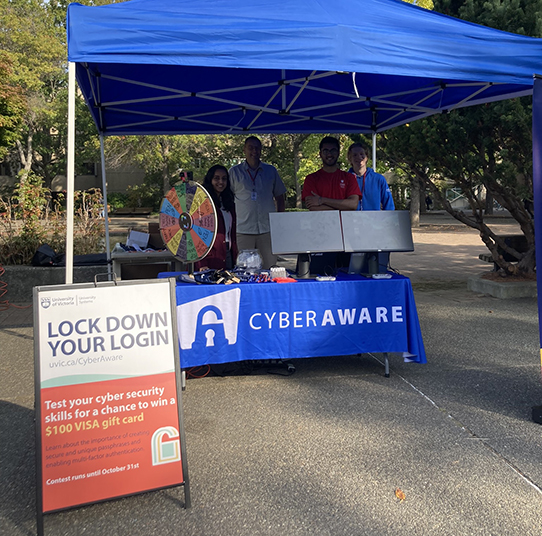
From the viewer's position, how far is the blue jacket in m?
5.80

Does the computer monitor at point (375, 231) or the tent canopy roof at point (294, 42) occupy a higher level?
the tent canopy roof at point (294, 42)

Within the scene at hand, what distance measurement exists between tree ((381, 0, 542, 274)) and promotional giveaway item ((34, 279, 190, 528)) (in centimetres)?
586

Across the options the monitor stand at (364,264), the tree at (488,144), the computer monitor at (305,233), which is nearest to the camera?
the computer monitor at (305,233)

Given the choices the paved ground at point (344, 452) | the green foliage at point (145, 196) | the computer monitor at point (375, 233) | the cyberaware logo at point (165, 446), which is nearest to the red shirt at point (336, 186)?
the computer monitor at point (375, 233)

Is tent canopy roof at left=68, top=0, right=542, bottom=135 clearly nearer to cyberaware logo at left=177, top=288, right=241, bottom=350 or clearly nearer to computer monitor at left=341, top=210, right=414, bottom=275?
computer monitor at left=341, top=210, right=414, bottom=275

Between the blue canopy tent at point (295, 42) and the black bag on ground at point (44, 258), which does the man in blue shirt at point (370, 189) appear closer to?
the blue canopy tent at point (295, 42)

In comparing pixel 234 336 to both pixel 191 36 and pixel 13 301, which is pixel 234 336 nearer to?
pixel 191 36

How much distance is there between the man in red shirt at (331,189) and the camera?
5.45 metres

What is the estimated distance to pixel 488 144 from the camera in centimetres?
761

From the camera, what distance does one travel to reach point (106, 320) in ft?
9.05

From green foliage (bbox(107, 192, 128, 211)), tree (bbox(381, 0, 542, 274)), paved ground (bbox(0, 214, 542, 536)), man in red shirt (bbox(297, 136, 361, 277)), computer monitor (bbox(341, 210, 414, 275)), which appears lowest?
paved ground (bbox(0, 214, 542, 536))

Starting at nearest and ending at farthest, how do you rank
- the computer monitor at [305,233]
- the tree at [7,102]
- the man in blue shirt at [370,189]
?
1. the computer monitor at [305,233]
2. the man in blue shirt at [370,189]
3. the tree at [7,102]

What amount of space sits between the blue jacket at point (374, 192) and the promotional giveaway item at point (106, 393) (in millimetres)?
3419

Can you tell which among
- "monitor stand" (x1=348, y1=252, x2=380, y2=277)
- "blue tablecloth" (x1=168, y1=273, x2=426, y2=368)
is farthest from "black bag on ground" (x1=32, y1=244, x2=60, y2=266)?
"monitor stand" (x1=348, y1=252, x2=380, y2=277)
